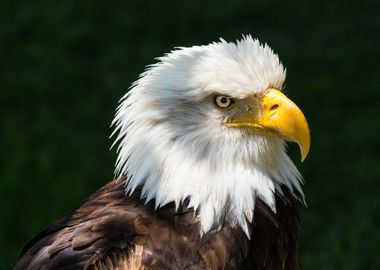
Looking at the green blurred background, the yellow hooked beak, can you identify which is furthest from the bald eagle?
the green blurred background

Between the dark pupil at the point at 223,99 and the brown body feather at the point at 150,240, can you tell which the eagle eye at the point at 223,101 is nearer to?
the dark pupil at the point at 223,99

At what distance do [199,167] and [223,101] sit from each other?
0.33 metres

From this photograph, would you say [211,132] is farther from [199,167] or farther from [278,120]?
[278,120]

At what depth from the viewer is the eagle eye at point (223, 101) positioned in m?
4.32

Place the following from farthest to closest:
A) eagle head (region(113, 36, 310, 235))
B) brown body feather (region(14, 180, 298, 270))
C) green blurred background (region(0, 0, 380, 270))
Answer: green blurred background (region(0, 0, 380, 270)), eagle head (region(113, 36, 310, 235)), brown body feather (region(14, 180, 298, 270))

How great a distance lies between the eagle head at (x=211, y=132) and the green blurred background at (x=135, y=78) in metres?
1.86

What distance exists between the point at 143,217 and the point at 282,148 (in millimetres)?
748

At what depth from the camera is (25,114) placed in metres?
7.77

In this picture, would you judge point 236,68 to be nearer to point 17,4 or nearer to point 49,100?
point 49,100

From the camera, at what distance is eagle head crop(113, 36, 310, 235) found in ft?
14.1

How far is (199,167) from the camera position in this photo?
432 cm

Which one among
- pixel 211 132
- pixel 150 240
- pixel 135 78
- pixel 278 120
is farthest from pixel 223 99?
pixel 135 78

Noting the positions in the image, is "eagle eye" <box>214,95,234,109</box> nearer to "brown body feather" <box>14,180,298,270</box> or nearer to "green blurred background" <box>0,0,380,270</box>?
"brown body feather" <box>14,180,298,270</box>

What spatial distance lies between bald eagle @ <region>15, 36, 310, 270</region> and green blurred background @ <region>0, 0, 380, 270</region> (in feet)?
5.95
